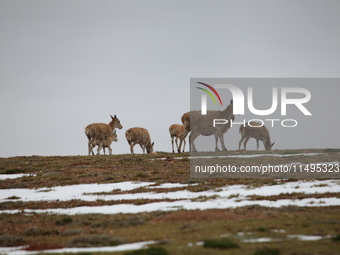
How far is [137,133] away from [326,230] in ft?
146

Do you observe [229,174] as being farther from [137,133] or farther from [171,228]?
[137,133]

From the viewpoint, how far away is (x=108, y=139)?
57.6m

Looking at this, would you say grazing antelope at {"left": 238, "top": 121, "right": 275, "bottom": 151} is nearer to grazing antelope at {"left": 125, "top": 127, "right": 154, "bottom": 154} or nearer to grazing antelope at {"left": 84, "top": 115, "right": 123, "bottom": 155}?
grazing antelope at {"left": 125, "top": 127, "right": 154, "bottom": 154}

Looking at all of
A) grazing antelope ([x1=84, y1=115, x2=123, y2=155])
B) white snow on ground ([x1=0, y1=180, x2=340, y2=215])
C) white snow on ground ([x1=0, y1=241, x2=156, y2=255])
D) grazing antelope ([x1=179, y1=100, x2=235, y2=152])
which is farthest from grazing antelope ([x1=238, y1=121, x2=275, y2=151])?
white snow on ground ([x1=0, y1=241, x2=156, y2=255])

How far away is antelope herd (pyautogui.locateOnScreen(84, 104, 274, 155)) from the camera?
48.5 m

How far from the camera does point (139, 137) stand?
5919cm

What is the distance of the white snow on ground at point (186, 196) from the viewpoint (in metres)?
21.6

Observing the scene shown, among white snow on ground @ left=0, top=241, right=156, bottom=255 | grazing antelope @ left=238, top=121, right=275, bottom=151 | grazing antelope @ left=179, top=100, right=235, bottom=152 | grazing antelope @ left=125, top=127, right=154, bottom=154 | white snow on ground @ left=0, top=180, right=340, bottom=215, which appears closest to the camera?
white snow on ground @ left=0, top=241, right=156, bottom=255

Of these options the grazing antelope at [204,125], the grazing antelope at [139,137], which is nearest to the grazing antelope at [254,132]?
the grazing antelope at [204,125]

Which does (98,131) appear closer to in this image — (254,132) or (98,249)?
(254,132)

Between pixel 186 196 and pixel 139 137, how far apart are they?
34.8 meters

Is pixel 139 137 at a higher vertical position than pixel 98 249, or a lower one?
higher

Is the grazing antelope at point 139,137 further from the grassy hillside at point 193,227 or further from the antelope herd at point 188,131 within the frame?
the grassy hillside at point 193,227

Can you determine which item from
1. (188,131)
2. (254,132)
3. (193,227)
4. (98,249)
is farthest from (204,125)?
(98,249)
